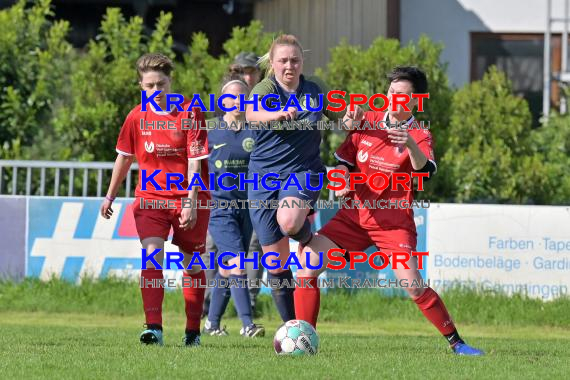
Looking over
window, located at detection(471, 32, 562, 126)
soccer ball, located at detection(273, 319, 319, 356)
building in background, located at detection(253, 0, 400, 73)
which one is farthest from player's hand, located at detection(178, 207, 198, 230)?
window, located at detection(471, 32, 562, 126)

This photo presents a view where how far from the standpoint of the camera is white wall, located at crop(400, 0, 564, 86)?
63.1 ft

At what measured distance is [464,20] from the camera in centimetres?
1933

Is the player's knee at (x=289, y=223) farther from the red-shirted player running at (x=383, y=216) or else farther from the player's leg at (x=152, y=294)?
the player's leg at (x=152, y=294)

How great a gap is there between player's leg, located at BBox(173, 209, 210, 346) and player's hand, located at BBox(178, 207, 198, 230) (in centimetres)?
12

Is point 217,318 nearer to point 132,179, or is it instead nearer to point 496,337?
point 496,337

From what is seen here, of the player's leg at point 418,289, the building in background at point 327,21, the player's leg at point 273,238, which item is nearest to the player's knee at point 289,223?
the player's leg at point 273,238

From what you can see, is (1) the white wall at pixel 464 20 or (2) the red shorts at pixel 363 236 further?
(1) the white wall at pixel 464 20

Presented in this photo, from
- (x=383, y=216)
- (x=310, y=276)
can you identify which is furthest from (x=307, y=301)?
(x=383, y=216)

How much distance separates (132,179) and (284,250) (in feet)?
18.6

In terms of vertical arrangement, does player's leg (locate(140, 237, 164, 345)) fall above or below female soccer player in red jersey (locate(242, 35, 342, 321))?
below

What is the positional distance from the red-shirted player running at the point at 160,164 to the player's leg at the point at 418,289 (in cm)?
150

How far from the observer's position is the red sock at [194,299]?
376 inches

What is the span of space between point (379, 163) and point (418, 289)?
95 centimetres

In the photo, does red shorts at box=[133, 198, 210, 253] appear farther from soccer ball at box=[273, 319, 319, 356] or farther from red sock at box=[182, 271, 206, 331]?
soccer ball at box=[273, 319, 319, 356]
